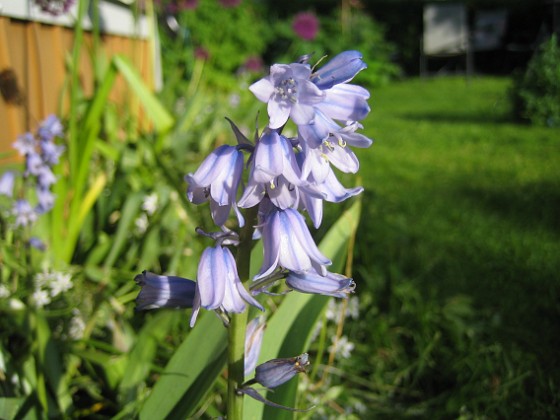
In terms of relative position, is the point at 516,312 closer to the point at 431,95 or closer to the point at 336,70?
the point at 336,70

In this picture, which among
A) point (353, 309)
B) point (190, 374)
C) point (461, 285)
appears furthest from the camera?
point (461, 285)

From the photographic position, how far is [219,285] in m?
0.87

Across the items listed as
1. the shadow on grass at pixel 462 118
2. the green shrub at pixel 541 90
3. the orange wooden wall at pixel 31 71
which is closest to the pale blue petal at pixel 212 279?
the orange wooden wall at pixel 31 71

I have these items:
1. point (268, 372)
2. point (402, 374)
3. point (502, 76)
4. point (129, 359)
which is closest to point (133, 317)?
point (129, 359)

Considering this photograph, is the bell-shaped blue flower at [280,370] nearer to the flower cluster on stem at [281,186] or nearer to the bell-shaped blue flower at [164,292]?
the flower cluster on stem at [281,186]

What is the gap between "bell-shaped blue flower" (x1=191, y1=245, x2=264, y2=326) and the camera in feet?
2.86

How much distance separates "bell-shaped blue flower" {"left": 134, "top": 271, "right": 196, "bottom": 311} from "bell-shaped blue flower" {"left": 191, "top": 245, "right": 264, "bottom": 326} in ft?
0.17

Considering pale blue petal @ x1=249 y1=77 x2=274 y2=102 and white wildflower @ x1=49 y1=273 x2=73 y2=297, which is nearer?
pale blue petal @ x1=249 y1=77 x2=274 y2=102

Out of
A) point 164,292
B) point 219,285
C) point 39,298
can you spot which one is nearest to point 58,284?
point 39,298

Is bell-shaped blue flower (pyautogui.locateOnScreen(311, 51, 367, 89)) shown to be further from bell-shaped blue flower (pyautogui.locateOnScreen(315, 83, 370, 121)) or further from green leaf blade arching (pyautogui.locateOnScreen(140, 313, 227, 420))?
green leaf blade arching (pyautogui.locateOnScreen(140, 313, 227, 420))

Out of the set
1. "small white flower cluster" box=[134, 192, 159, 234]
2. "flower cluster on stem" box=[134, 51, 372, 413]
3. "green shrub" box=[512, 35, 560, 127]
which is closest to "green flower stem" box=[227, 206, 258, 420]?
"flower cluster on stem" box=[134, 51, 372, 413]

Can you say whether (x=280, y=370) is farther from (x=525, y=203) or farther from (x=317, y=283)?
(x=525, y=203)

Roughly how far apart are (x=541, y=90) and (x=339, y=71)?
6.31m

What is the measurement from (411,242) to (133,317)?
151cm
